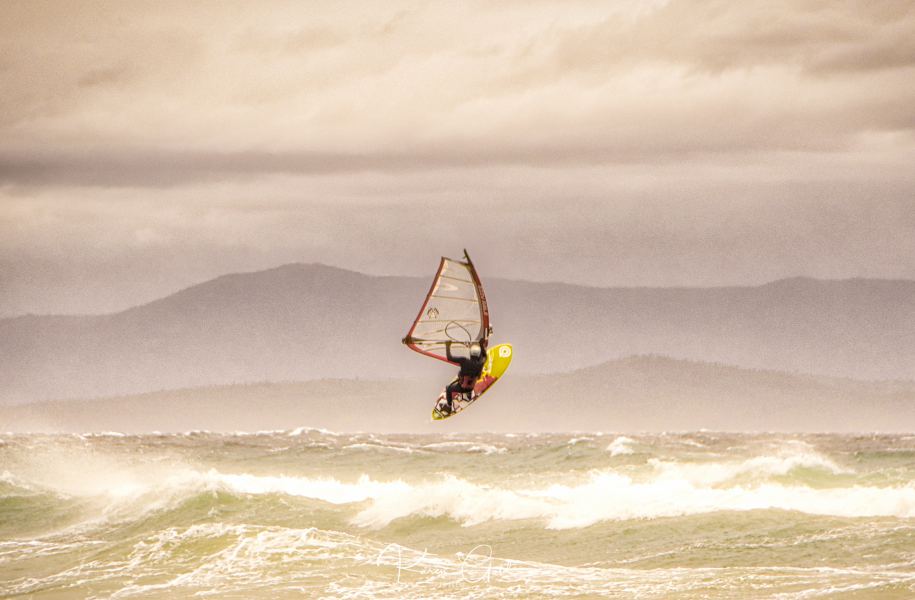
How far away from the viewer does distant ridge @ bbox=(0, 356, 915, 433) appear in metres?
96.9

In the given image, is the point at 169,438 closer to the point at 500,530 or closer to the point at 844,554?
the point at 500,530

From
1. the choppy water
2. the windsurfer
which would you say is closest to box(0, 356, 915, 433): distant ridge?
the choppy water

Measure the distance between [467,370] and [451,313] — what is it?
2.75ft

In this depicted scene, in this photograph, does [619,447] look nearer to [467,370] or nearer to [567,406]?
[467,370]

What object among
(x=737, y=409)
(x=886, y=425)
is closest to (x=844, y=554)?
(x=886, y=425)

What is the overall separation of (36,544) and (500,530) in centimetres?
921

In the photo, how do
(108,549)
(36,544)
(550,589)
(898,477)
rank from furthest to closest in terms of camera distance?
(898,477) → (36,544) → (108,549) → (550,589)

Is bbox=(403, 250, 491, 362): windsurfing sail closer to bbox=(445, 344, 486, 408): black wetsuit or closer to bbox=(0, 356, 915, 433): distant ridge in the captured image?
bbox=(445, 344, 486, 408): black wetsuit

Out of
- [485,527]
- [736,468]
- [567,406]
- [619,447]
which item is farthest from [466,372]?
[567,406]

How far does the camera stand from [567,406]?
105 m

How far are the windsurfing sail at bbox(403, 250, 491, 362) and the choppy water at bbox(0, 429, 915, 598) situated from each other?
3747 millimetres

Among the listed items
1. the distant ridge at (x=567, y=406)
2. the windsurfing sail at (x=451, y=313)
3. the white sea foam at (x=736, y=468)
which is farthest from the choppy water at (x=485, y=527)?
the distant ridge at (x=567, y=406)

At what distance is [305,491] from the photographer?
1187 inches

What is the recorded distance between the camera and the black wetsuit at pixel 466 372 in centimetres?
1619
